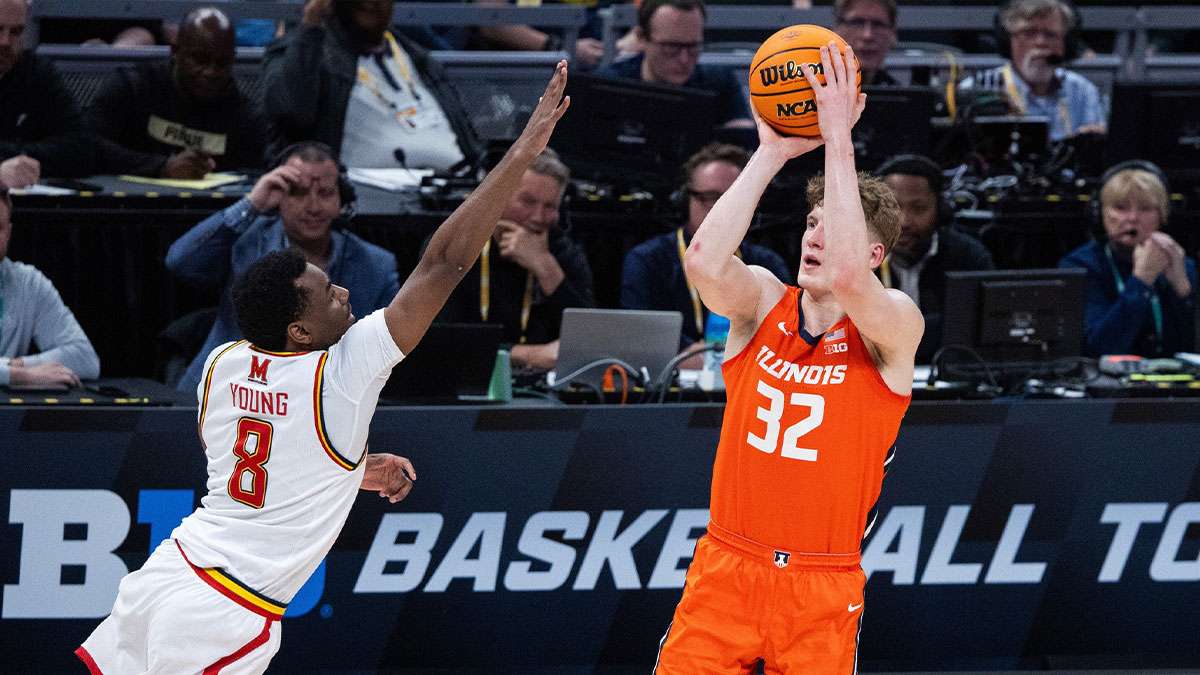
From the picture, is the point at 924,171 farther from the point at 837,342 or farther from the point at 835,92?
the point at 835,92

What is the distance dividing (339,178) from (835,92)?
10.6 feet

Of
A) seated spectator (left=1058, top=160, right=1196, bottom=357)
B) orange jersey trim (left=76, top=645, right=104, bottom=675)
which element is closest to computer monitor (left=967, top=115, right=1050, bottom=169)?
seated spectator (left=1058, top=160, right=1196, bottom=357)

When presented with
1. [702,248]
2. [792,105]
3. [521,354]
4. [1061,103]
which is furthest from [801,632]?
[1061,103]

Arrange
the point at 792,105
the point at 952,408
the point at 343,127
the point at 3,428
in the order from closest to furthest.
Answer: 1. the point at 792,105
2. the point at 3,428
3. the point at 952,408
4. the point at 343,127

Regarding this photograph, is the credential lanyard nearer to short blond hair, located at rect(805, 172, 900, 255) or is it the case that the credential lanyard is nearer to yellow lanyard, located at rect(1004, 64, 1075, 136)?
yellow lanyard, located at rect(1004, 64, 1075, 136)

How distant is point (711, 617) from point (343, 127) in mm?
4524

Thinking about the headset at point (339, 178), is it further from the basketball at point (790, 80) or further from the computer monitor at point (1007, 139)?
the computer monitor at point (1007, 139)

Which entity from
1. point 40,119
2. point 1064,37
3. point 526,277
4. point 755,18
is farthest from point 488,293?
point 1064,37

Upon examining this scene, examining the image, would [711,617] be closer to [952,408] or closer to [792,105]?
[792,105]

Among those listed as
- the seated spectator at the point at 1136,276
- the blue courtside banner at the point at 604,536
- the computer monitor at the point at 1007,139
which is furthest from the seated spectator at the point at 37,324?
the computer monitor at the point at 1007,139

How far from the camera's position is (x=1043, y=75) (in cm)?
816

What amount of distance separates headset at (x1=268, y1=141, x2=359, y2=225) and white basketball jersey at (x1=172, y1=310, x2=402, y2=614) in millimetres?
2468

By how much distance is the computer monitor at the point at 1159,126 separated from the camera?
24.5 feet

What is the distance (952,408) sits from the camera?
492cm
